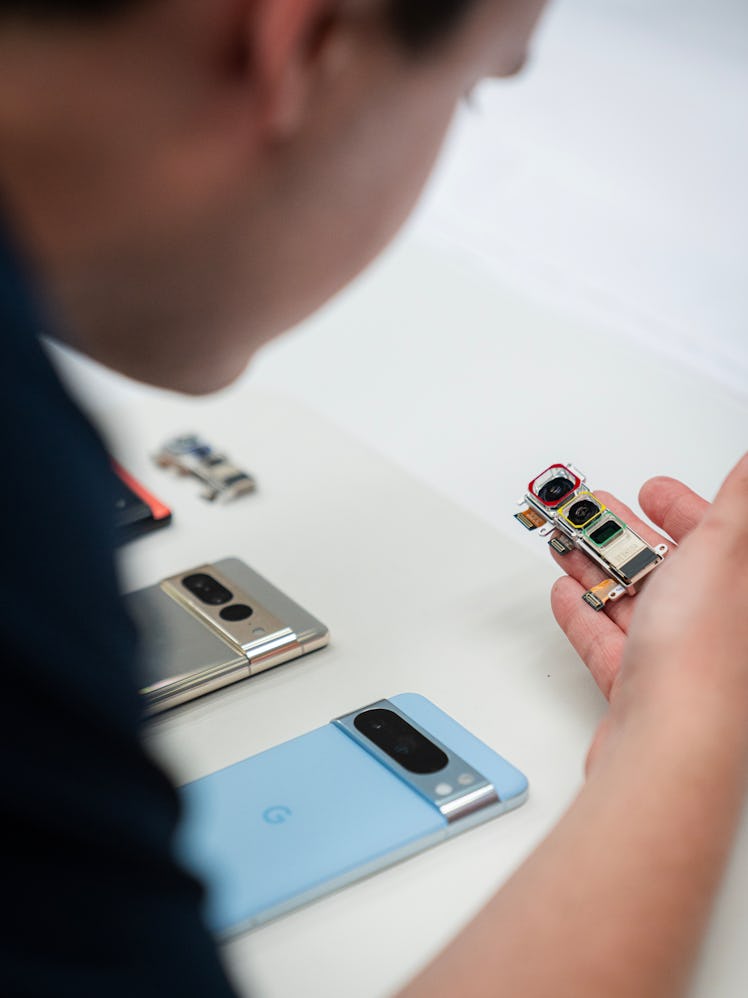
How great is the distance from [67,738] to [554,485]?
0.53 meters

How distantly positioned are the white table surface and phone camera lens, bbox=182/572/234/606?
5cm

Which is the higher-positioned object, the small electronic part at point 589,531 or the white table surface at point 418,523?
the small electronic part at point 589,531

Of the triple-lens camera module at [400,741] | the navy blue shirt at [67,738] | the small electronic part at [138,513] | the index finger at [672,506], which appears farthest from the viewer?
the small electronic part at [138,513]

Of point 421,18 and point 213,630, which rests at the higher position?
point 421,18

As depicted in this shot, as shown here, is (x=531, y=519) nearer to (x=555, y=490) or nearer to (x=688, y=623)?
(x=555, y=490)

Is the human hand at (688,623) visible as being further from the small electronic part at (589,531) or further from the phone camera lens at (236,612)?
the phone camera lens at (236,612)

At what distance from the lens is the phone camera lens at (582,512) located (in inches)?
34.5

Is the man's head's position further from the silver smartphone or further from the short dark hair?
the silver smartphone

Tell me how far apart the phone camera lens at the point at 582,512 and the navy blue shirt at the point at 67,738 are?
48cm

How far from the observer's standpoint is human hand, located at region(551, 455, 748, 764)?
2.11ft

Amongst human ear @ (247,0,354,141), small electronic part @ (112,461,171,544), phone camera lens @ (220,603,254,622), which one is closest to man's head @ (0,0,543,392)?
human ear @ (247,0,354,141)

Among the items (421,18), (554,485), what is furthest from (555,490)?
(421,18)

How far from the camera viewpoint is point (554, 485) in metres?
0.90

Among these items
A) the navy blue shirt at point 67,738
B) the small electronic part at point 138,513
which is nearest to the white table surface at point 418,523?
the small electronic part at point 138,513
